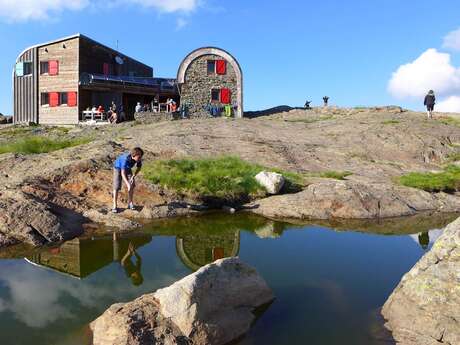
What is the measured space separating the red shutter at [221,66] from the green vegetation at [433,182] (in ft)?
81.4

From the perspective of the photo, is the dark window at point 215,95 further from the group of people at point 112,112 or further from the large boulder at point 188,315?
the large boulder at point 188,315

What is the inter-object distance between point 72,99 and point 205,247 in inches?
1309

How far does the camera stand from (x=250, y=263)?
1080 centimetres

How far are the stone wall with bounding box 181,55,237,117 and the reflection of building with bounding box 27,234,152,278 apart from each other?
31569 millimetres

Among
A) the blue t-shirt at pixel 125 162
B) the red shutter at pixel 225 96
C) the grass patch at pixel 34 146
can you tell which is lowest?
the blue t-shirt at pixel 125 162

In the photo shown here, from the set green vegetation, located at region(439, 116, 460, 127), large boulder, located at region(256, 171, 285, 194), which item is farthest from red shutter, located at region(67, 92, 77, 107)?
green vegetation, located at region(439, 116, 460, 127)

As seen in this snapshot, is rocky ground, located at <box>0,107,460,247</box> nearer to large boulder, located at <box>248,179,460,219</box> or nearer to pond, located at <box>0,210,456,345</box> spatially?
large boulder, located at <box>248,179,460,219</box>

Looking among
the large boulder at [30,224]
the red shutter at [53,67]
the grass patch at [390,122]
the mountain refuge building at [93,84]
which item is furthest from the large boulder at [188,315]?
the red shutter at [53,67]

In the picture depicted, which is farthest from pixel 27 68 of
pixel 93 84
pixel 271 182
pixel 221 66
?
pixel 271 182

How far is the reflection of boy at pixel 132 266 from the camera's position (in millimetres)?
9461

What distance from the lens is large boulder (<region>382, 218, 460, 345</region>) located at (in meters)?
6.92

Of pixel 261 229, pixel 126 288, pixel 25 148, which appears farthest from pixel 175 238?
pixel 25 148

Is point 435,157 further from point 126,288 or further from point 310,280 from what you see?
point 126,288

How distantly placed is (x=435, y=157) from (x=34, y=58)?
1396 inches
